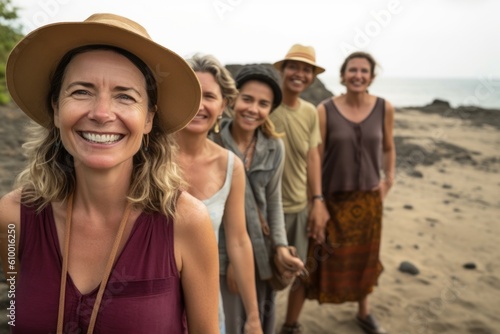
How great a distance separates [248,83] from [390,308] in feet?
10.1

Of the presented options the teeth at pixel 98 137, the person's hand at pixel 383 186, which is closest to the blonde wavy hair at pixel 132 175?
the teeth at pixel 98 137

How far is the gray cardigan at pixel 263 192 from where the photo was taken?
2.56 metres

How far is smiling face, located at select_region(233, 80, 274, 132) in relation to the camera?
2.64 m

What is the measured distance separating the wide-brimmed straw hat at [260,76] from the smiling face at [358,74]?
1035mm

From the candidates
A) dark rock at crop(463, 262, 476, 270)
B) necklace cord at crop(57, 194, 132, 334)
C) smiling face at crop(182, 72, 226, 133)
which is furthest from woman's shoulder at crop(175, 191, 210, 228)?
dark rock at crop(463, 262, 476, 270)

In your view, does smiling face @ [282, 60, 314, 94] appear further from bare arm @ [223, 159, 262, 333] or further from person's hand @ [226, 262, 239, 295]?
person's hand @ [226, 262, 239, 295]

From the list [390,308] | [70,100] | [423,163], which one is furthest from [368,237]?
[423,163]

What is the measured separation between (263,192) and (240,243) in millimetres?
474

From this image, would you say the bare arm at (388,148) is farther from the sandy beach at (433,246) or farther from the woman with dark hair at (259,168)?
the sandy beach at (433,246)

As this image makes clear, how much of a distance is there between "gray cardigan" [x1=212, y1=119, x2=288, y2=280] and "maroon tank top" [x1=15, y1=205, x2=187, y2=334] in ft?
3.48

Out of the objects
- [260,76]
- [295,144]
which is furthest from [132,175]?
[295,144]

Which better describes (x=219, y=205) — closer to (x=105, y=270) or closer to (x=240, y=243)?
(x=240, y=243)

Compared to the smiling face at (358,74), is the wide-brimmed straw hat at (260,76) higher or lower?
lower

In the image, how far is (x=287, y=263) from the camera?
8.54ft
